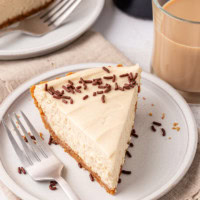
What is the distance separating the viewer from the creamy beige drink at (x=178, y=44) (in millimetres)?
1897

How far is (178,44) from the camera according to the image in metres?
1.96

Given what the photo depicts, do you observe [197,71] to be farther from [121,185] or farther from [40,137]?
[40,137]

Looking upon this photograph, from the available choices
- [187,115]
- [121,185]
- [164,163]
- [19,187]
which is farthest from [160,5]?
[19,187]

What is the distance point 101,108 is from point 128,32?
1067mm

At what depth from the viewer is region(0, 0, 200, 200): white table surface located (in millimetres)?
2484

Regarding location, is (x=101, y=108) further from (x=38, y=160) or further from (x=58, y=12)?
(x=58, y=12)

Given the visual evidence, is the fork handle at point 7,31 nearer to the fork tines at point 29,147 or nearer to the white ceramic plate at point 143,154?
the white ceramic plate at point 143,154

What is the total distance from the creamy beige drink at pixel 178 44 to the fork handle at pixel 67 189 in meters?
0.88

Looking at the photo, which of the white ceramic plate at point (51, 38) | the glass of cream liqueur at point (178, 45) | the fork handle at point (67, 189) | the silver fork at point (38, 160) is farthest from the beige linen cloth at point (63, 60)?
the fork handle at point (67, 189)

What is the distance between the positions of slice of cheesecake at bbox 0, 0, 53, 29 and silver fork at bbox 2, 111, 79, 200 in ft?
3.32

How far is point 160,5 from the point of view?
79.9 inches

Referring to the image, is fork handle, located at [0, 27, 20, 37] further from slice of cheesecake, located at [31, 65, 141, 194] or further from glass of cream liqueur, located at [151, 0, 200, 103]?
glass of cream liqueur, located at [151, 0, 200, 103]

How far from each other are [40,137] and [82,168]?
0.91ft

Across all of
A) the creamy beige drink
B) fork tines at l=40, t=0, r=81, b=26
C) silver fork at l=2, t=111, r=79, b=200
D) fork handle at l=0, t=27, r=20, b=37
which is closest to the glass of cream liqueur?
the creamy beige drink
